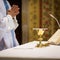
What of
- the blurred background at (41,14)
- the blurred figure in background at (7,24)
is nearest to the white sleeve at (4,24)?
the blurred figure in background at (7,24)

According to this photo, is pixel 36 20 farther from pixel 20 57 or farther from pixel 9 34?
pixel 20 57

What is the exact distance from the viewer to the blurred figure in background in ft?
6.36

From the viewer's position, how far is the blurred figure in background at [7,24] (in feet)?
6.36

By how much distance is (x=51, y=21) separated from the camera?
572cm

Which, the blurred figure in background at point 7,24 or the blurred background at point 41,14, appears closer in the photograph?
the blurred figure in background at point 7,24

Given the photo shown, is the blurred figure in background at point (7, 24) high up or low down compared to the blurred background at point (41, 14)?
up

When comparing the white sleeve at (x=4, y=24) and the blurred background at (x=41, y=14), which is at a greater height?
the white sleeve at (x=4, y=24)

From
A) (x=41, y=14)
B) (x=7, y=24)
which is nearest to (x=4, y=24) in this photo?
(x=7, y=24)

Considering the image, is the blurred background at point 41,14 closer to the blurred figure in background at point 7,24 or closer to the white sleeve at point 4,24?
the blurred figure in background at point 7,24

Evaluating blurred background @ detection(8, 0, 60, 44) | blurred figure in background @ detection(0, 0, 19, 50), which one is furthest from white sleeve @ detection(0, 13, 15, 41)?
blurred background @ detection(8, 0, 60, 44)

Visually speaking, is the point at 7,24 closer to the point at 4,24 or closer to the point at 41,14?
the point at 4,24

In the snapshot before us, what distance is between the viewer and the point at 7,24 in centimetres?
198

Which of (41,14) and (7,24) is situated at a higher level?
(7,24)

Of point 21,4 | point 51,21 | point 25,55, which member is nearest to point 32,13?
point 51,21
